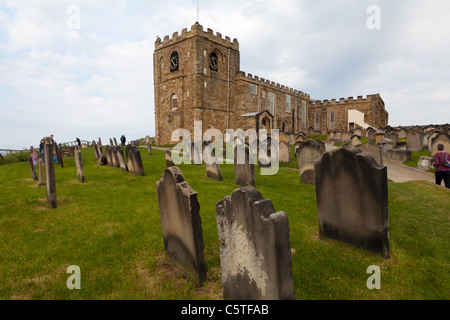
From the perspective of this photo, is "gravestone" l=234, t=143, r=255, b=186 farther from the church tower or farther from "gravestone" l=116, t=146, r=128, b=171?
the church tower

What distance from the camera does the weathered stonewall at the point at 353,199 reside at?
11.9ft

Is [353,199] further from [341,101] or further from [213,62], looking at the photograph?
[341,101]

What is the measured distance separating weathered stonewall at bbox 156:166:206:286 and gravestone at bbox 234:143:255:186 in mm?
4320

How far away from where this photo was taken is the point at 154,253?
386 cm

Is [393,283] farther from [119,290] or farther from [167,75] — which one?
[167,75]

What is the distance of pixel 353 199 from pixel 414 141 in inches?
640

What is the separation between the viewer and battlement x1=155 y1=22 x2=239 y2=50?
2814cm

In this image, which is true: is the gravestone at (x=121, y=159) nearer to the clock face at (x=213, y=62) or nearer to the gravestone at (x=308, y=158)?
the gravestone at (x=308, y=158)

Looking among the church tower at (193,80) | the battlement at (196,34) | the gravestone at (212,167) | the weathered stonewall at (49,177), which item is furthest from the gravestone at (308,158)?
the battlement at (196,34)

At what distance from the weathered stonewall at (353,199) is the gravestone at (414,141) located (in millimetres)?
15826

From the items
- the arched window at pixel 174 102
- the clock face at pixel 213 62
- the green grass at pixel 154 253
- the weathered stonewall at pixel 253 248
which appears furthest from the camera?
the arched window at pixel 174 102

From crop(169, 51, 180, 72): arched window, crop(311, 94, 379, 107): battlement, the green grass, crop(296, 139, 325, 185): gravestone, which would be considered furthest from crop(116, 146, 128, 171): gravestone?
crop(311, 94, 379, 107): battlement

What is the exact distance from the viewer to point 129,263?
3512mm

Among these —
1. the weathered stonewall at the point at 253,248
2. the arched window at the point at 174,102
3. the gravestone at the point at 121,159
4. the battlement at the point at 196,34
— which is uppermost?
the battlement at the point at 196,34
